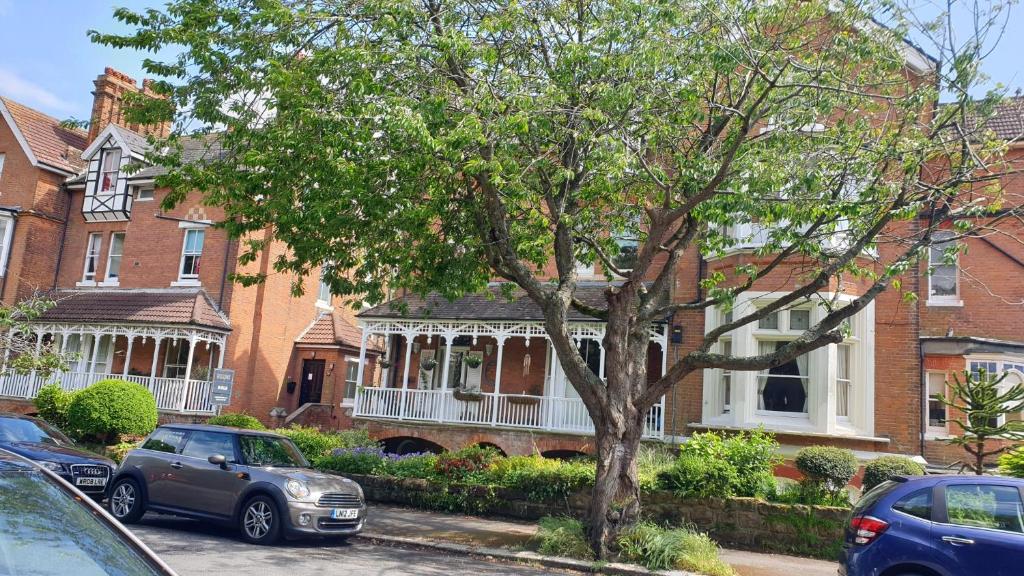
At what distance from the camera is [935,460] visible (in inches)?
654

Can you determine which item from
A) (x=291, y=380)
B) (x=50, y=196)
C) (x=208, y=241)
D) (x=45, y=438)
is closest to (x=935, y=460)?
(x=45, y=438)

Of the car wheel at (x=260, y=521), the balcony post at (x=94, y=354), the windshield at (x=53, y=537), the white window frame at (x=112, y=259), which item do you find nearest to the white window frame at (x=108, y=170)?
the white window frame at (x=112, y=259)

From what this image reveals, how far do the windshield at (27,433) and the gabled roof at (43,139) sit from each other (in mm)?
18448

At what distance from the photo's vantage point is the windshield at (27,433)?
523 inches

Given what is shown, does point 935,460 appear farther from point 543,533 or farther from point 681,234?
point 543,533

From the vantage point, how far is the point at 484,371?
23.6 meters

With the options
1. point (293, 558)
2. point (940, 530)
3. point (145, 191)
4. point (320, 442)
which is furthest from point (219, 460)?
point (145, 191)

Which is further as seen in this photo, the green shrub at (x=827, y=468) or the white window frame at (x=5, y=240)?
the white window frame at (x=5, y=240)

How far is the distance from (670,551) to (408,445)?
13741 millimetres

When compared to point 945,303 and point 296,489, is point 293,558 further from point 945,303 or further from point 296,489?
point 945,303

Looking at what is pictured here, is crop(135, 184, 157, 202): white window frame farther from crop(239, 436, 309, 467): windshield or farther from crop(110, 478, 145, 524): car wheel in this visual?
crop(239, 436, 309, 467): windshield

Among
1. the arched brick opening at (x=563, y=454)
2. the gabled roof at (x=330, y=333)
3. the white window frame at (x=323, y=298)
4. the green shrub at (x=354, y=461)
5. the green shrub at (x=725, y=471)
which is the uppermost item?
the white window frame at (x=323, y=298)

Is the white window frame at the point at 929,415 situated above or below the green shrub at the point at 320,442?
above

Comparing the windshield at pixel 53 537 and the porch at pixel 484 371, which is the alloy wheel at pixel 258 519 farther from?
the porch at pixel 484 371
